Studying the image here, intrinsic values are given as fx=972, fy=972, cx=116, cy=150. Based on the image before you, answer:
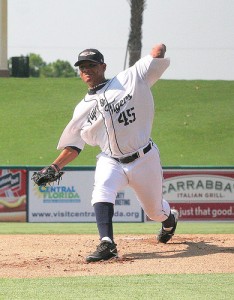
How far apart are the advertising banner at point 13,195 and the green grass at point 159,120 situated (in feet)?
32.0

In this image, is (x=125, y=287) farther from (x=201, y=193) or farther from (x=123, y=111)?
(x=201, y=193)

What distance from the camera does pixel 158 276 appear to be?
8.28 metres

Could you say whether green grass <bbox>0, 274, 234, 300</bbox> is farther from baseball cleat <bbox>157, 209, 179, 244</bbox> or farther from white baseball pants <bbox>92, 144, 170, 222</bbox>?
baseball cleat <bbox>157, 209, 179, 244</bbox>

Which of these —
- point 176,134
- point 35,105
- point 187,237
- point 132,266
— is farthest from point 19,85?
point 132,266

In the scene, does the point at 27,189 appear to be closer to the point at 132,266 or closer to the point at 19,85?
the point at 132,266

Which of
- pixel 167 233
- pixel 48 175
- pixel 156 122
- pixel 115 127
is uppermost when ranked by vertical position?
pixel 156 122

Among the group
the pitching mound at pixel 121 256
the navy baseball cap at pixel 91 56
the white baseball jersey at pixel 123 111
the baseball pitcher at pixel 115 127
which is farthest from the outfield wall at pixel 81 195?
the navy baseball cap at pixel 91 56

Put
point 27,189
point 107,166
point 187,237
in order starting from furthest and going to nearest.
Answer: point 27,189 < point 187,237 < point 107,166

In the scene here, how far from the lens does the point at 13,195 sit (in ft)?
61.5

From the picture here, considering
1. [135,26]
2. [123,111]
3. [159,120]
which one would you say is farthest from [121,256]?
[135,26]

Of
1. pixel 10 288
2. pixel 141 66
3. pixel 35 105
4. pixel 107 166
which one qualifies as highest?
pixel 35 105

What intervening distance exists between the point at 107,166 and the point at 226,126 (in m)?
24.0

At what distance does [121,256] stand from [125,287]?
2.10 m

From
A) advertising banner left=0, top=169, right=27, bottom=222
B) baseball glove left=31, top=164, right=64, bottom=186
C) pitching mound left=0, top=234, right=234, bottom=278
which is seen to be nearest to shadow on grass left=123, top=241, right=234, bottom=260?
pitching mound left=0, top=234, right=234, bottom=278
